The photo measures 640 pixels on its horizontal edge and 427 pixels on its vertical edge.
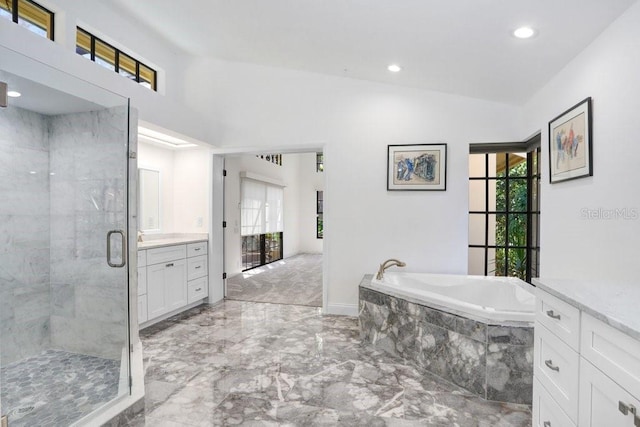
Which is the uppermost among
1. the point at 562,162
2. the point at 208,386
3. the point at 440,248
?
the point at 562,162

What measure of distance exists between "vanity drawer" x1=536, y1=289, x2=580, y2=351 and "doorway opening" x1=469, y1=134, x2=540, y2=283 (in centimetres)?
216

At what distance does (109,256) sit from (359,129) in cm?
281

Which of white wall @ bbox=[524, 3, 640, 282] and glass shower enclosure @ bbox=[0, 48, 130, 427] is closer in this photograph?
white wall @ bbox=[524, 3, 640, 282]

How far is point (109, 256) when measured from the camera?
246 centimetres

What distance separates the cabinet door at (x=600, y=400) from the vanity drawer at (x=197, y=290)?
3771 millimetres

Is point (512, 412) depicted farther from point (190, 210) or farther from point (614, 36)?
point (190, 210)

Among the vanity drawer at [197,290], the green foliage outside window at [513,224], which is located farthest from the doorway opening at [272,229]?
the green foliage outside window at [513,224]

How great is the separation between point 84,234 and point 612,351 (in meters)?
3.37

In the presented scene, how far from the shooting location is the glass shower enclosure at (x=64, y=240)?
2.33 meters

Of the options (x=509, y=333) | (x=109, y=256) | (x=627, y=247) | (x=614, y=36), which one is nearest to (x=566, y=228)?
(x=627, y=247)

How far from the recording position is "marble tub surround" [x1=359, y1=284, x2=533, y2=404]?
2098 millimetres

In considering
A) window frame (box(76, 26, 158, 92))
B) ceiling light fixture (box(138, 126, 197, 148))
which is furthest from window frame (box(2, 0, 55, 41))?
ceiling light fixture (box(138, 126, 197, 148))

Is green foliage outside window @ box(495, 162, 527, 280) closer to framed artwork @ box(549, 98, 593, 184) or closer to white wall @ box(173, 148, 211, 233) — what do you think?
framed artwork @ box(549, 98, 593, 184)

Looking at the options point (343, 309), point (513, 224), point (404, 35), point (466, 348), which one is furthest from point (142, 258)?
point (513, 224)
